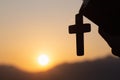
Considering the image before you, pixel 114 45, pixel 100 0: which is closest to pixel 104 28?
pixel 114 45

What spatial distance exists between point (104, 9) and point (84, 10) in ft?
2.14

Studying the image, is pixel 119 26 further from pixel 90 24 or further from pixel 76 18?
pixel 76 18

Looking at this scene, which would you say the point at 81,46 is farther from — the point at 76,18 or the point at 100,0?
the point at 100,0

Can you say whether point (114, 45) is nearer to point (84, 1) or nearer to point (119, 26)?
point (119, 26)

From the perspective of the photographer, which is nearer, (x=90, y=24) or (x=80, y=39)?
(x=90, y=24)

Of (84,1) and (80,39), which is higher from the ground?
(84,1)

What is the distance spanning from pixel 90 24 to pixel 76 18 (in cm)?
62

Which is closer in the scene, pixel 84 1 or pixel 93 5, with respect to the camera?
pixel 93 5

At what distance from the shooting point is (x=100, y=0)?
5965 millimetres

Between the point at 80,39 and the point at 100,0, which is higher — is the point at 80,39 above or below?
below

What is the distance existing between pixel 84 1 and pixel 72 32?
29.3 inches

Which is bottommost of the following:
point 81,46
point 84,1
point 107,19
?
point 81,46

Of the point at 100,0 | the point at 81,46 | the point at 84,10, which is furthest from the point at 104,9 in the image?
the point at 81,46

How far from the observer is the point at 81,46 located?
22.1ft
